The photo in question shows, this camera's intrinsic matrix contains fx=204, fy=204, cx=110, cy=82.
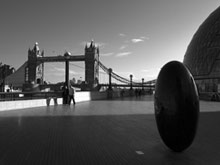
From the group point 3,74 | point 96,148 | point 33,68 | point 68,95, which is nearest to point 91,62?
point 33,68

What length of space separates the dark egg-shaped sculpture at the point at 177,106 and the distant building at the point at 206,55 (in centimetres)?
3471

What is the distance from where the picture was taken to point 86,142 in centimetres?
517

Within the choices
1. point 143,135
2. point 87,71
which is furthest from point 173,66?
point 87,71

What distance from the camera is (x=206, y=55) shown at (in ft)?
139

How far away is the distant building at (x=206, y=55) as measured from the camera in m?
38.3

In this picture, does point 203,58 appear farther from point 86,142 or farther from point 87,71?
point 87,71

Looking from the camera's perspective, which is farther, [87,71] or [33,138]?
[87,71]

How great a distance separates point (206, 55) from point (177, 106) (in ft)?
141

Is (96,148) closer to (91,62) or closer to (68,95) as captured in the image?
(68,95)

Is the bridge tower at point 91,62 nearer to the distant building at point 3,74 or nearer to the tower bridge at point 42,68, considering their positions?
the tower bridge at point 42,68

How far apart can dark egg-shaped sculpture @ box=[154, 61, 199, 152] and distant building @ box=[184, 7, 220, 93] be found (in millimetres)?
34712

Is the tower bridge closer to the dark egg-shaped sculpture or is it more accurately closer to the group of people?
the group of people

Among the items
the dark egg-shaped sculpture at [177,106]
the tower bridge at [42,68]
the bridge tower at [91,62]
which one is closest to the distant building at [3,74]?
the tower bridge at [42,68]

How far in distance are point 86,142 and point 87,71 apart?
89.4 m
